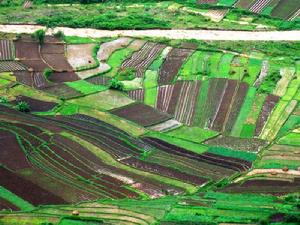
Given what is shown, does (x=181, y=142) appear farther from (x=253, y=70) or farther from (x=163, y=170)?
(x=253, y=70)

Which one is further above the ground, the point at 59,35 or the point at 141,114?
the point at 59,35

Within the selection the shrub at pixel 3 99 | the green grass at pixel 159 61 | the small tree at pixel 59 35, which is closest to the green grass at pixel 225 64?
the green grass at pixel 159 61

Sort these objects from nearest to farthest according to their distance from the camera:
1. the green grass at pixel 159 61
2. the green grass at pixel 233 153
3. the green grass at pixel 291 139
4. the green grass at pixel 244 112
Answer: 1. the green grass at pixel 233 153
2. the green grass at pixel 291 139
3. the green grass at pixel 244 112
4. the green grass at pixel 159 61

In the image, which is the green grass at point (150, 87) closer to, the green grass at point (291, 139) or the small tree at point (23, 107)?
the small tree at point (23, 107)

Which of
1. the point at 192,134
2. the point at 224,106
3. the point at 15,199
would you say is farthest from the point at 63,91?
the point at 15,199

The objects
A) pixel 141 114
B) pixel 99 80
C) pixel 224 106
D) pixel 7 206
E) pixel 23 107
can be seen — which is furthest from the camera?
pixel 99 80

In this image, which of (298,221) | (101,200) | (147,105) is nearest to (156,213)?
(101,200)

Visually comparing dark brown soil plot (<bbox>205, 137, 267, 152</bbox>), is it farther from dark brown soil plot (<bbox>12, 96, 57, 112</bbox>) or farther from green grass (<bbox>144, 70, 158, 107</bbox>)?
dark brown soil plot (<bbox>12, 96, 57, 112</bbox>)
